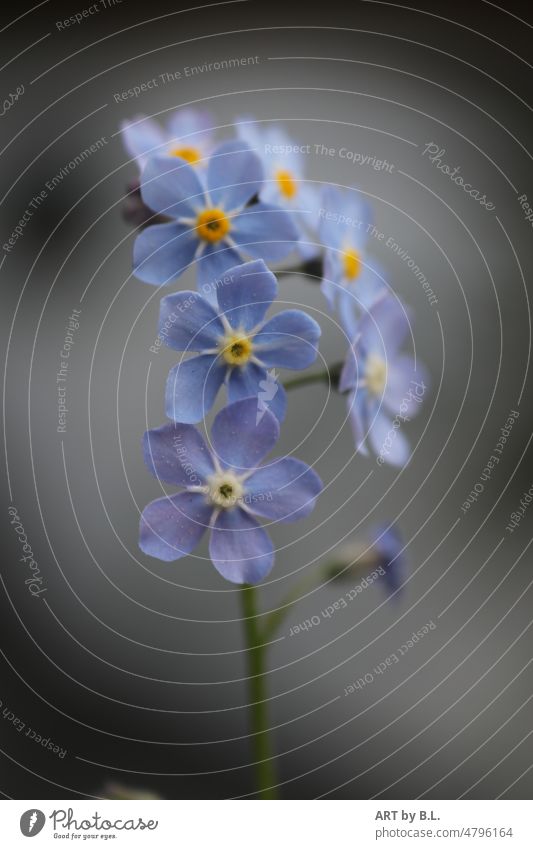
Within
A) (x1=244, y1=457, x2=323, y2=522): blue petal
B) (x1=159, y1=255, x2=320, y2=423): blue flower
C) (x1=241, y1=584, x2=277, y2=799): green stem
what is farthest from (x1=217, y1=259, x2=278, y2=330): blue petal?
(x1=241, y1=584, x2=277, y2=799): green stem

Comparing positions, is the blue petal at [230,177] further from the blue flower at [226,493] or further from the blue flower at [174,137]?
the blue flower at [226,493]

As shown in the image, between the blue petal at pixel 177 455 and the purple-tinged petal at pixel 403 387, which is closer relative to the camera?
the blue petal at pixel 177 455

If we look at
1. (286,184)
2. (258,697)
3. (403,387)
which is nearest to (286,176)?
(286,184)

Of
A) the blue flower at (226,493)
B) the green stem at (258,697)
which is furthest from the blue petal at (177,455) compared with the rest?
the green stem at (258,697)

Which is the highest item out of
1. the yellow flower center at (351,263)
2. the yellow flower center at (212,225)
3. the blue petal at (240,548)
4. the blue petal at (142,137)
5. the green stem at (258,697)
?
the blue petal at (142,137)

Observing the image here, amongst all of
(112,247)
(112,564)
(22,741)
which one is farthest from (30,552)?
(112,247)

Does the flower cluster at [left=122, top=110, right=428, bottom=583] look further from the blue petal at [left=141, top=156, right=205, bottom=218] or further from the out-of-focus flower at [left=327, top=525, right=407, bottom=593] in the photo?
the out-of-focus flower at [left=327, top=525, right=407, bottom=593]
